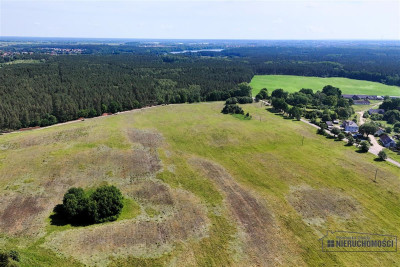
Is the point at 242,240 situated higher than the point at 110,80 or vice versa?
the point at 110,80

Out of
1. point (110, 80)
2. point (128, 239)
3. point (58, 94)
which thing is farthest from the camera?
point (110, 80)

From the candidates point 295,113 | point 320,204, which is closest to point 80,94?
point 295,113

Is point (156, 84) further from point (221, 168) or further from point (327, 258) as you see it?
point (327, 258)

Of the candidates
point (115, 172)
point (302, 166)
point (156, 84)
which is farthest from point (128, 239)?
point (156, 84)

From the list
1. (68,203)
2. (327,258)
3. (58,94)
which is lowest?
(327,258)

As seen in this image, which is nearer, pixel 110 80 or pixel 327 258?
pixel 327 258
